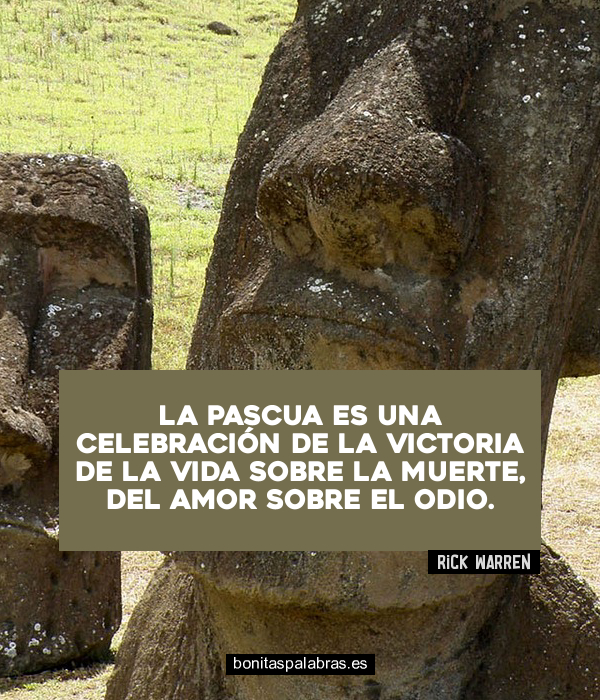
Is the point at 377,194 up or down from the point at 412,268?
up

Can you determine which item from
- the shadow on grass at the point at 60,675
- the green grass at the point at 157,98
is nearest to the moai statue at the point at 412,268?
the shadow on grass at the point at 60,675

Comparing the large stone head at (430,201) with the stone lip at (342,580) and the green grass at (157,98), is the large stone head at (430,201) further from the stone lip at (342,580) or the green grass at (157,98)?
the green grass at (157,98)

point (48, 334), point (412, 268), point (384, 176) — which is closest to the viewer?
point (384, 176)

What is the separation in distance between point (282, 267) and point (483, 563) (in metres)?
0.60

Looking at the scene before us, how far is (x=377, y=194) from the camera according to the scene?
2.26m

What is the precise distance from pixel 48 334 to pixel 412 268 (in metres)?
2.23

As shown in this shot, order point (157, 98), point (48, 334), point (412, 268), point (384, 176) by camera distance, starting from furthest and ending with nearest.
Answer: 1. point (157, 98)
2. point (48, 334)
3. point (412, 268)
4. point (384, 176)

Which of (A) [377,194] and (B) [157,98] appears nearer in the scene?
(A) [377,194]

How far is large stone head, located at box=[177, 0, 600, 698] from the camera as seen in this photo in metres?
2.30

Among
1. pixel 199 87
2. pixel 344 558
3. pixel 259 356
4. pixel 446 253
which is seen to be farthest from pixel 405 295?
pixel 199 87

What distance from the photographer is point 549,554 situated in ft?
8.50

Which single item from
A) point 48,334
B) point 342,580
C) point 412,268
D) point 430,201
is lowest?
point 48,334

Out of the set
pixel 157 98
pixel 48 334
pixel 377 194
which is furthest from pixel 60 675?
pixel 157 98

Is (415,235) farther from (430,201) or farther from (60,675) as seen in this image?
(60,675)
